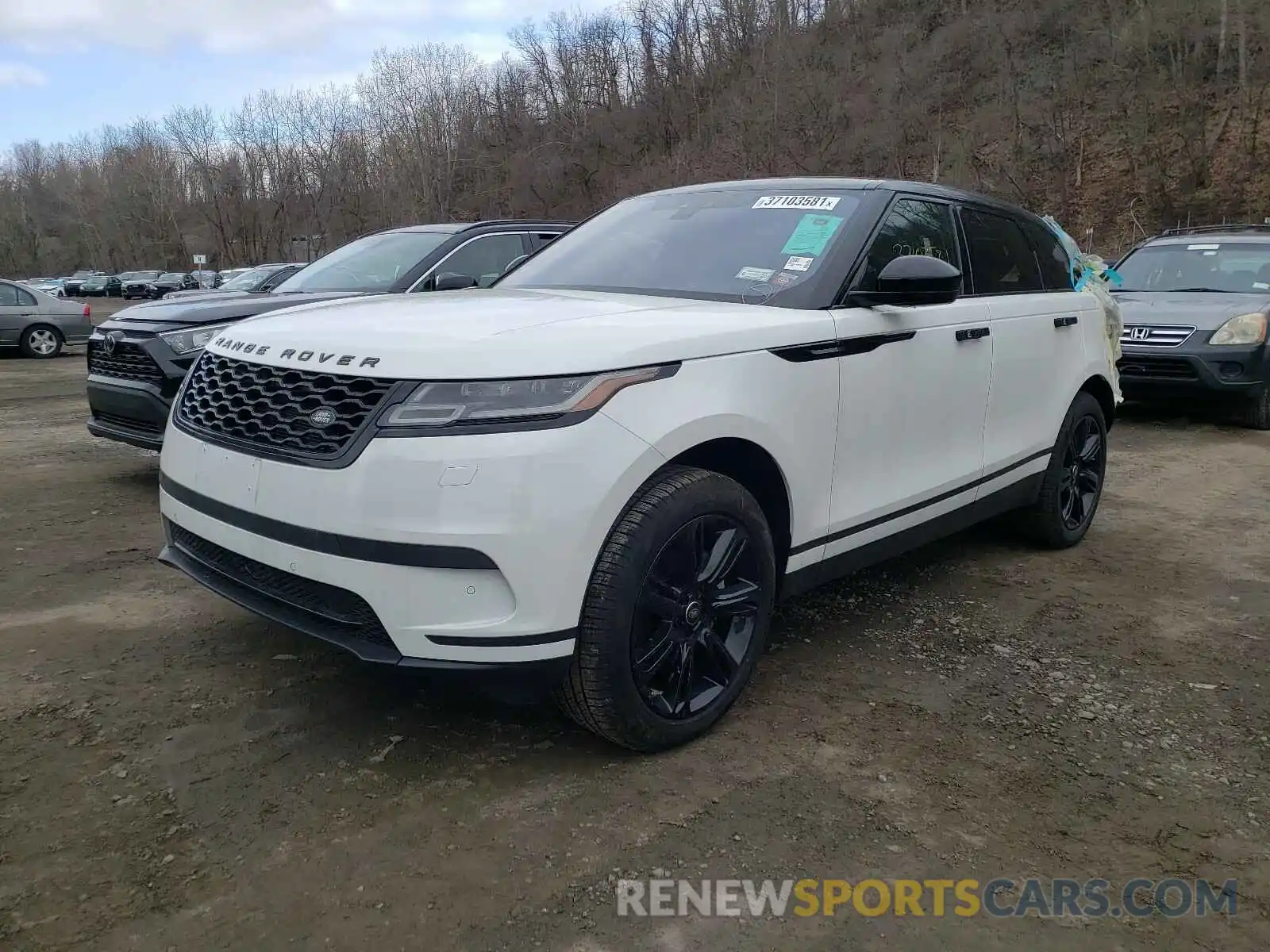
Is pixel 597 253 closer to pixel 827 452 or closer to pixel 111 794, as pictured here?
pixel 827 452

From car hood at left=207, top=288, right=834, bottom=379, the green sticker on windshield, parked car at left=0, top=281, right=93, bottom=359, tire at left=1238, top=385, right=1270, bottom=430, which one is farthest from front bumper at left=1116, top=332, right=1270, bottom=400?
parked car at left=0, top=281, right=93, bottom=359

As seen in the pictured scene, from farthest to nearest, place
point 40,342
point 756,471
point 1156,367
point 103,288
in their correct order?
point 103,288, point 40,342, point 1156,367, point 756,471

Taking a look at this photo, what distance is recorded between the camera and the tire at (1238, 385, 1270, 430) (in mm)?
8445

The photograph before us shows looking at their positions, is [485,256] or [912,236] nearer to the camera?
[912,236]

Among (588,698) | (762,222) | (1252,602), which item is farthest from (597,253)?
(1252,602)

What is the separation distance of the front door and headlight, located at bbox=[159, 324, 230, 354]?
3.96m

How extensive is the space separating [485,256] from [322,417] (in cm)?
458

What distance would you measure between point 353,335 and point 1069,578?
11.6ft

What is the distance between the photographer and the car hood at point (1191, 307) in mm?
8516

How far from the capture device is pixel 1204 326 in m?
8.48

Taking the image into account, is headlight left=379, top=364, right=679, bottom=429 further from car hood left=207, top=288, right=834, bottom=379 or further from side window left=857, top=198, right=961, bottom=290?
side window left=857, top=198, right=961, bottom=290

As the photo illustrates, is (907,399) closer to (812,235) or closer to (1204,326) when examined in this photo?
(812,235)

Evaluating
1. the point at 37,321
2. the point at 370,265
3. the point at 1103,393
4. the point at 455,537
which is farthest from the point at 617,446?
the point at 37,321

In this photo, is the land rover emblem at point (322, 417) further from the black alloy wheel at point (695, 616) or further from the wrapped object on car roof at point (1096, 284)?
the wrapped object on car roof at point (1096, 284)
